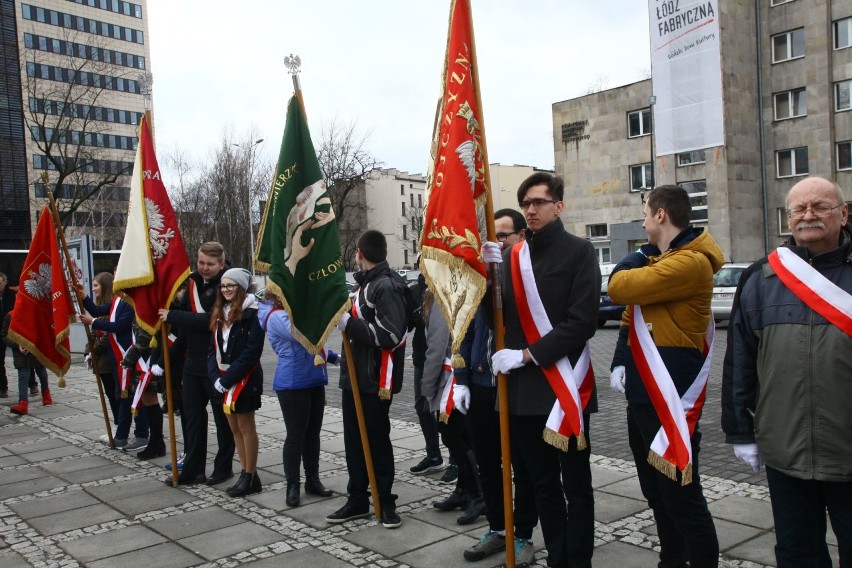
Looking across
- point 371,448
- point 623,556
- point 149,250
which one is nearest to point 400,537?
Answer: point 371,448

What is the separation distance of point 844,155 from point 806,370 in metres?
35.1

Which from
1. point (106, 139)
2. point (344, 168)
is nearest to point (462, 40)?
point (344, 168)

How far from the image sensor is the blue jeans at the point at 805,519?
3113 millimetres

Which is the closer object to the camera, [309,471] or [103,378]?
[309,471]

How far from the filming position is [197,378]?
6891 mm

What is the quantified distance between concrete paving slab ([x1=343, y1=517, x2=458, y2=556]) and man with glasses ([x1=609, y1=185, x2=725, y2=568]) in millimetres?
1714

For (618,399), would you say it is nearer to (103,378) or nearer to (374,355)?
(374,355)

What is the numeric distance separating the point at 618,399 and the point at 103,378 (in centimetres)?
653

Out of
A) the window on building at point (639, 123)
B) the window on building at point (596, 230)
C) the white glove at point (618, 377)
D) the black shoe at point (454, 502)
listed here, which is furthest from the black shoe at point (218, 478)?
the window on building at point (596, 230)

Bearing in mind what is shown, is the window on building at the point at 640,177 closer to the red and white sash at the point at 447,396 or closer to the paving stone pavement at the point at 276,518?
the paving stone pavement at the point at 276,518

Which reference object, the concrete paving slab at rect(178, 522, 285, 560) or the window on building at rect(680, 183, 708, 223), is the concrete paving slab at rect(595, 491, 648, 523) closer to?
the concrete paving slab at rect(178, 522, 285, 560)

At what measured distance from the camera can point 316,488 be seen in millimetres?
6266

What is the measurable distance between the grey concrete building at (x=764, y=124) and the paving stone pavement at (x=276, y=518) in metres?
29.1

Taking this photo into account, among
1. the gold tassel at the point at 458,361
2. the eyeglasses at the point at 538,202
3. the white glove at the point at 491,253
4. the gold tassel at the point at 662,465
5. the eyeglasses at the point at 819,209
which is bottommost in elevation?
the gold tassel at the point at 662,465
